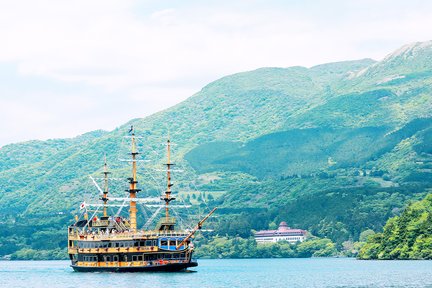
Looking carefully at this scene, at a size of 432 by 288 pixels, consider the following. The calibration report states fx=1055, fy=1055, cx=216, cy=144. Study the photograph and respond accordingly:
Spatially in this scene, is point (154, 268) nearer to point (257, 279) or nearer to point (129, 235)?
point (129, 235)

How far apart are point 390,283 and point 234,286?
20.5m

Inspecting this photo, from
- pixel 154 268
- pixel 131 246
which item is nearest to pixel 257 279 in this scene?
pixel 154 268

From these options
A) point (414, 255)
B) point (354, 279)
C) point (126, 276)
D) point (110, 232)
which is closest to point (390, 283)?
point (354, 279)

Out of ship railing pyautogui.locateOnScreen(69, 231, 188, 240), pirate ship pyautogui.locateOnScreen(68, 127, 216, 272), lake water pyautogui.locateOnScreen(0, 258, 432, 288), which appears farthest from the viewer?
ship railing pyautogui.locateOnScreen(69, 231, 188, 240)

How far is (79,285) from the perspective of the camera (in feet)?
468

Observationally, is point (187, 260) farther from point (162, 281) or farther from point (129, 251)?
point (162, 281)

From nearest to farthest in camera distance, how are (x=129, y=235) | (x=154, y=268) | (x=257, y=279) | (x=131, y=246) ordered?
(x=154, y=268) < (x=257, y=279) < (x=131, y=246) < (x=129, y=235)

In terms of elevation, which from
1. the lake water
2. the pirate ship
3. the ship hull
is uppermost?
the pirate ship

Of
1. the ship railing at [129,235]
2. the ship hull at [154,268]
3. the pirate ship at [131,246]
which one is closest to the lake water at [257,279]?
the ship hull at [154,268]

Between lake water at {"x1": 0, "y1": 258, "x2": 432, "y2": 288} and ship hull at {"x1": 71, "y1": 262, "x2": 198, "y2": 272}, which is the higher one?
ship hull at {"x1": 71, "y1": 262, "x2": 198, "y2": 272}

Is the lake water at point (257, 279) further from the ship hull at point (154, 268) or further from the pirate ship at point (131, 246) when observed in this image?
the pirate ship at point (131, 246)

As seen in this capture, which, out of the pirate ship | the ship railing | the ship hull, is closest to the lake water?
the ship hull

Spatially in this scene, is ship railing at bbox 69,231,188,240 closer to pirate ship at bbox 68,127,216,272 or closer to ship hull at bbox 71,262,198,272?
pirate ship at bbox 68,127,216,272

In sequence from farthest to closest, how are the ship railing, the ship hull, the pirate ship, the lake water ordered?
the ship hull < the ship railing < the pirate ship < the lake water
